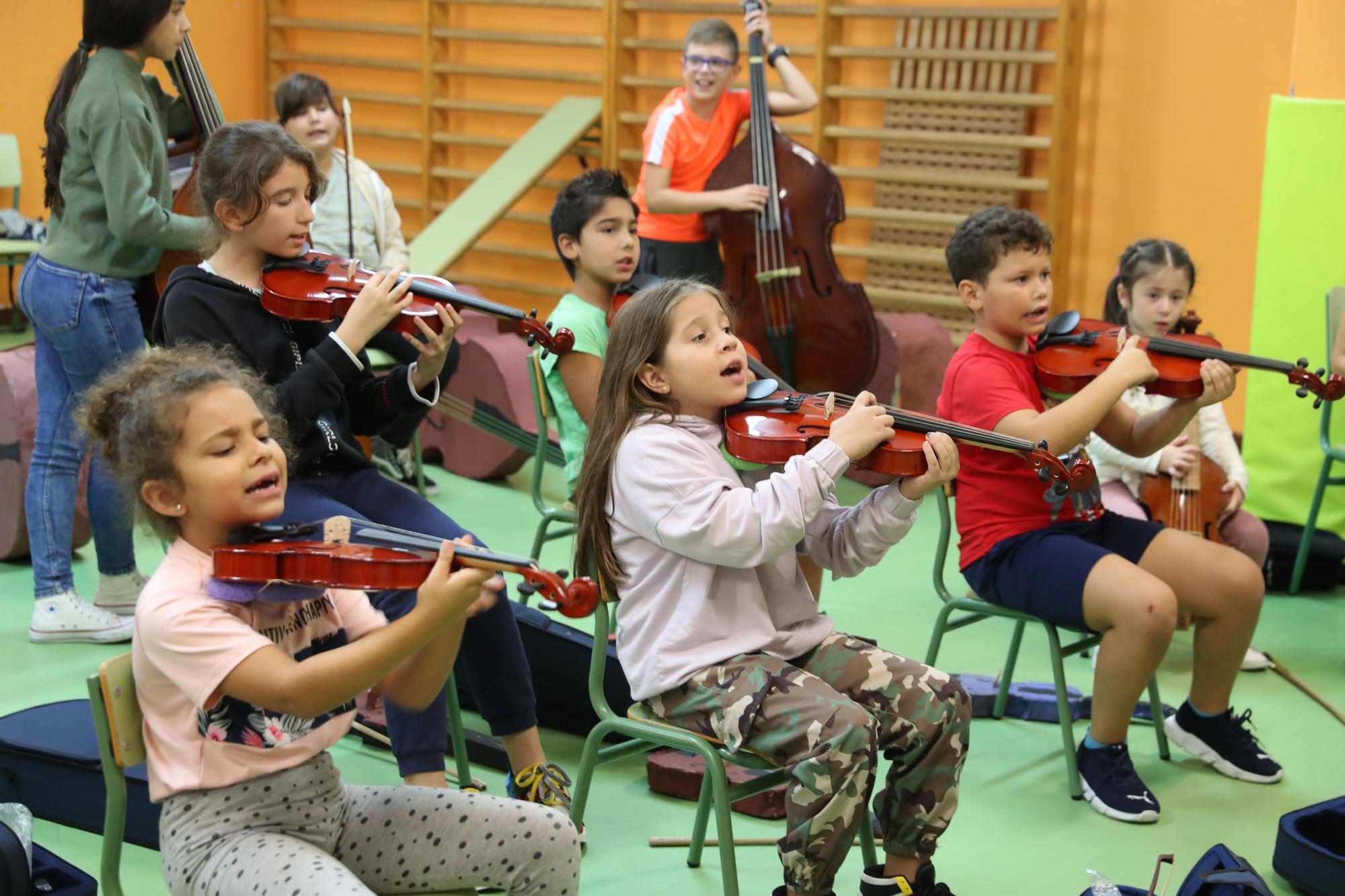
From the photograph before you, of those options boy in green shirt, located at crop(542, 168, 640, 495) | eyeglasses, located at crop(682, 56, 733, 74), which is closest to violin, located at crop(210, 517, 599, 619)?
boy in green shirt, located at crop(542, 168, 640, 495)

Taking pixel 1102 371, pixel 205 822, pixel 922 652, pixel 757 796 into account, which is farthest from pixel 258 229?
pixel 922 652

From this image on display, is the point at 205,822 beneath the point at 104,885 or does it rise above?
above

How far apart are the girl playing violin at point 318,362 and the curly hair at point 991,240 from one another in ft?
3.21

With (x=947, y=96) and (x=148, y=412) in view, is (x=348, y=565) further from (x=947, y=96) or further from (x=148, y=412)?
(x=947, y=96)

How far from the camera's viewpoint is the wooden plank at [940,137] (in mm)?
5441

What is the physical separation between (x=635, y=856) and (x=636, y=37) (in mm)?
4876

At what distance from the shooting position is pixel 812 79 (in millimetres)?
6074

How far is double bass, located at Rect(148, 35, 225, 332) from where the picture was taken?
3.26 meters

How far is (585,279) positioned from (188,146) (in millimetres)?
1084

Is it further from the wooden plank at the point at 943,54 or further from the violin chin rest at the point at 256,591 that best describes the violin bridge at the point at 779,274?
the violin chin rest at the point at 256,591

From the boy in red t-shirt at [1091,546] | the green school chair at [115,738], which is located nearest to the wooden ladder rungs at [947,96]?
the boy in red t-shirt at [1091,546]

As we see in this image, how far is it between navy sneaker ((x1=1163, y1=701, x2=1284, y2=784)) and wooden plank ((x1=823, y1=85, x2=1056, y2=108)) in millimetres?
3146

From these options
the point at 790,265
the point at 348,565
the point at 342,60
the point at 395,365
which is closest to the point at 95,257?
the point at 395,365

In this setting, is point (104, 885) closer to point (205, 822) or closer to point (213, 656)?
point (205, 822)
